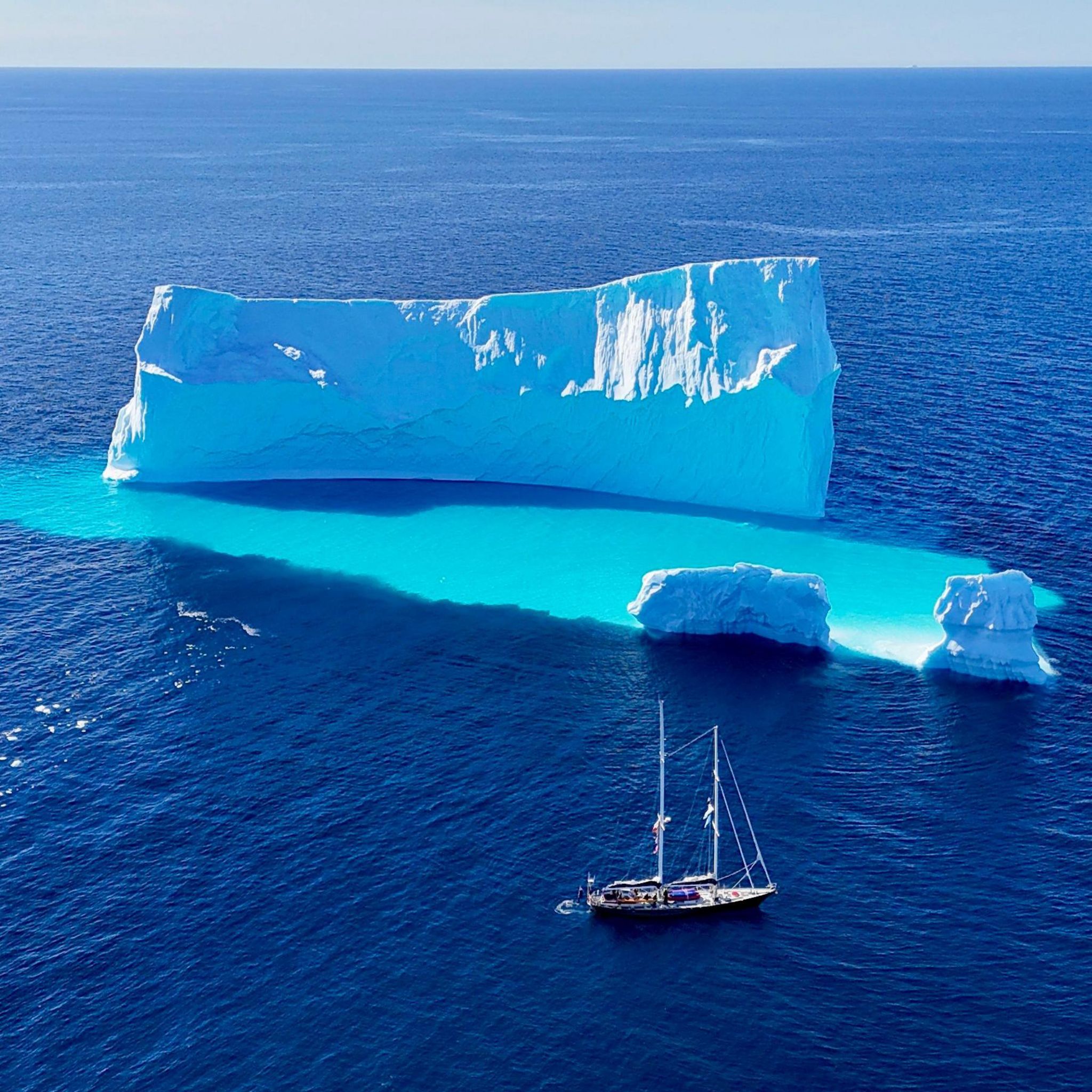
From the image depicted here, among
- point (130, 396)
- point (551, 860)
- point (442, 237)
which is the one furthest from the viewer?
point (442, 237)

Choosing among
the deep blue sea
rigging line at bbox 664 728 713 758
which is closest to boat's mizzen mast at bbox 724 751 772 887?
the deep blue sea

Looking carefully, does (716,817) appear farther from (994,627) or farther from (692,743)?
(994,627)

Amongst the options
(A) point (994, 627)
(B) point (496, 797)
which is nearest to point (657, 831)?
(B) point (496, 797)

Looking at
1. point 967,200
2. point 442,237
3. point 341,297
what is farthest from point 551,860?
point 967,200

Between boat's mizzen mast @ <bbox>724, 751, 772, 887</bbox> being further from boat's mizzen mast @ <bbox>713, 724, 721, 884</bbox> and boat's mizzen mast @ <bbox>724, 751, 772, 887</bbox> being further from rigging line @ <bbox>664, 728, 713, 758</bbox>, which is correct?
rigging line @ <bbox>664, 728, 713, 758</bbox>

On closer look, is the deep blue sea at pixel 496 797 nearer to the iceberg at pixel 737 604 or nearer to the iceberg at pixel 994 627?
the iceberg at pixel 994 627

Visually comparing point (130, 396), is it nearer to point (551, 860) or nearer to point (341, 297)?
point (341, 297)
